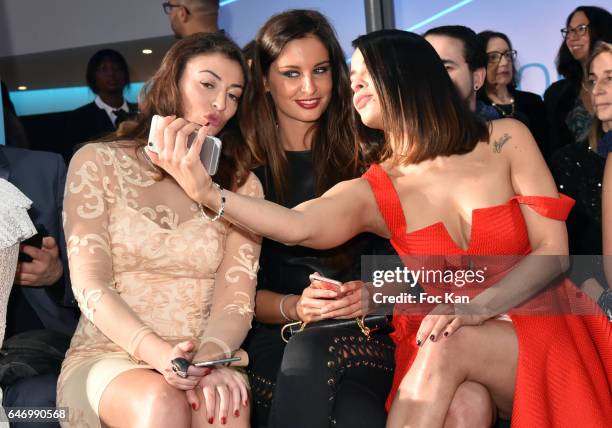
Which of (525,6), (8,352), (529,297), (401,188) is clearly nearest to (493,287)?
(529,297)

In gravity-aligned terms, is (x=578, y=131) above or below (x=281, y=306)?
above

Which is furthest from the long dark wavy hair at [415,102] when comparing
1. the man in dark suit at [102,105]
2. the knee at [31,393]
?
the man in dark suit at [102,105]

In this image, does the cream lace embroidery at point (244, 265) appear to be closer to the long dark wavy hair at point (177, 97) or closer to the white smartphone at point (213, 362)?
the long dark wavy hair at point (177, 97)

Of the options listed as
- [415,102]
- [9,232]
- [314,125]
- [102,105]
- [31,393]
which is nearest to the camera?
→ [9,232]

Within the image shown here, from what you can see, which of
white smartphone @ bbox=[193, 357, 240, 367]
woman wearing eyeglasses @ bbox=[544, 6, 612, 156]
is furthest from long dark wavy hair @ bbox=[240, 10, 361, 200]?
woman wearing eyeglasses @ bbox=[544, 6, 612, 156]

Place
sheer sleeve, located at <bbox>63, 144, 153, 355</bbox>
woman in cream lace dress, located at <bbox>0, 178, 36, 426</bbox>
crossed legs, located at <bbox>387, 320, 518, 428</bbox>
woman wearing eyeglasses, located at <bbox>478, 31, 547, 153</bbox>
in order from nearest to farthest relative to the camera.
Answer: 1. crossed legs, located at <bbox>387, 320, 518, 428</bbox>
2. woman in cream lace dress, located at <bbox>0, 178, 36, 426</bbox>
3. sheer sleeve, located at <bbox>63, 144, 153, 355</bbox>
4. woman wearing eyeglasses, located at <bbox>478, 31, 547, 153</bbox>

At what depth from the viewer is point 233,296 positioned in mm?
2701

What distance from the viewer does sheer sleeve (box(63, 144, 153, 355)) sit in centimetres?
249

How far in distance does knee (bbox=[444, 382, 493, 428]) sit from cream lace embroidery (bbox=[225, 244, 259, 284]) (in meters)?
0.76

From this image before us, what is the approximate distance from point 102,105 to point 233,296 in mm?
2331

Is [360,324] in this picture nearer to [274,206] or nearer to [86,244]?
[274,206]

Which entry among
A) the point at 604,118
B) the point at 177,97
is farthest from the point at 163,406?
the point at 604,118

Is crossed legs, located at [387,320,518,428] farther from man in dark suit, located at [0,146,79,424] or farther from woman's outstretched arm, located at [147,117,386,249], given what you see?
man in dark suit, located at [0,146,79,424]

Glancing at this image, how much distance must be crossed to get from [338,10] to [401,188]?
7.92ft
